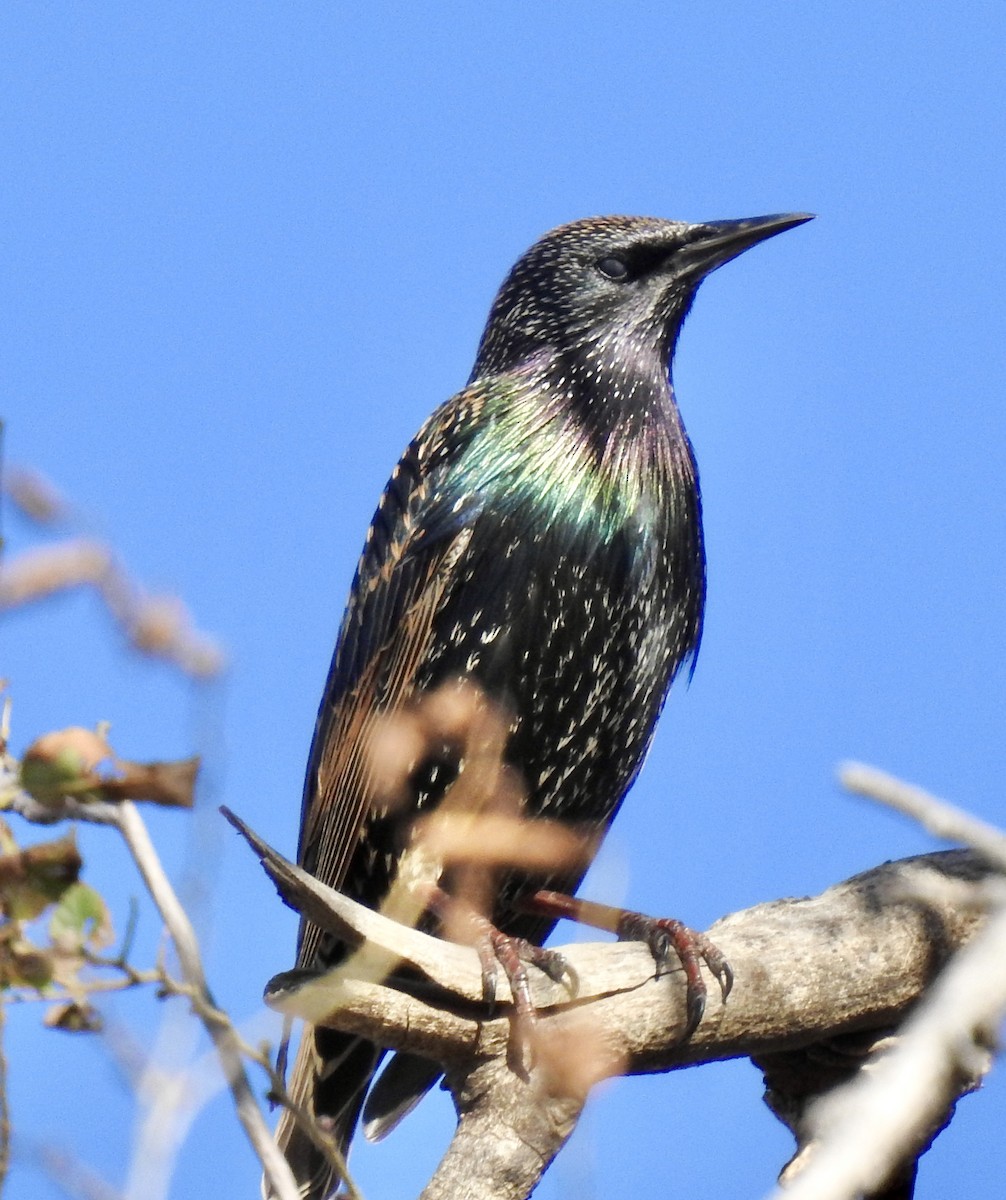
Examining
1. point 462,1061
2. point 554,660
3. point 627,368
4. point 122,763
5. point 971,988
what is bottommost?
point 971,988

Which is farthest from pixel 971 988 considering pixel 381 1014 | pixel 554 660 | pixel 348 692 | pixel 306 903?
pixel 348 692

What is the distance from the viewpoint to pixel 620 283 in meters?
4.85

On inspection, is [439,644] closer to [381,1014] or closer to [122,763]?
[381,1014]

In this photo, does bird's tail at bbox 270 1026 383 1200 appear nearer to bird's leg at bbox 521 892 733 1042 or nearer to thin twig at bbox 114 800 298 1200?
bird's leg at bbox 521 892 733 1042

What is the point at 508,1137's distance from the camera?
10.7 feet

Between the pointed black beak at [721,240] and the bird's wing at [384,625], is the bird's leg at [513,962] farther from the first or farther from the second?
the pointed black beak at [721,240]

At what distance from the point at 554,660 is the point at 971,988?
3108mm

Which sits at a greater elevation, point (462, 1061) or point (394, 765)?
point (394, 765)

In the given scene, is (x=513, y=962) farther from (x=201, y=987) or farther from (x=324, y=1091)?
(x=201, y=987)

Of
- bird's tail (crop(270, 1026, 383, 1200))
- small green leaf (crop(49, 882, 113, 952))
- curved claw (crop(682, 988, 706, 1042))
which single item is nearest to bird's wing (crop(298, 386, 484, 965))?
bird's tail (crop(270, 1026, 383, 1200))

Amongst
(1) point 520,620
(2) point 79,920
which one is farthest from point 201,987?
(1) point 520,620

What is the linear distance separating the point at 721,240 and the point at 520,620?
140cm

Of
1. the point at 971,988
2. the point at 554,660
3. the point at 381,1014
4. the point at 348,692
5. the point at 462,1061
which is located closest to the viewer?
the point at 971,988

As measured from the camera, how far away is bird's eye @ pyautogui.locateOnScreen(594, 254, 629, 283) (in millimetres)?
4871
